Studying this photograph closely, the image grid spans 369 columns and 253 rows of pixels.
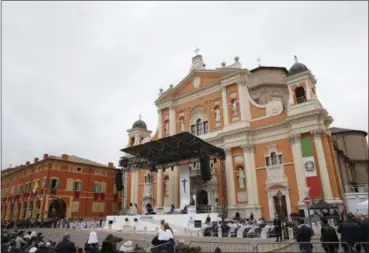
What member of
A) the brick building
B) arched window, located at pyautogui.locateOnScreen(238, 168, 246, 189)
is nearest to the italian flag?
arched window, located at pyautogui.locateOnScreen(238, 168, 246, 189)

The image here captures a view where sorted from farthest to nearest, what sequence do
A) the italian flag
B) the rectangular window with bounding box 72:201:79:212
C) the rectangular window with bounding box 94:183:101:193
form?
the rectangular window with bounding box 94:183:101:193, the rectangular window with bounding box 72:201:79:212, the italian flag

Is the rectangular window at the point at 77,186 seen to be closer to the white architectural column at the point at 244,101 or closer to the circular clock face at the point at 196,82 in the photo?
the circular clock face at the point at 196,82

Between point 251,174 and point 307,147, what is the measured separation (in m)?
5.01

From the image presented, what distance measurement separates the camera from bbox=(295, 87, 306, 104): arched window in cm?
2352

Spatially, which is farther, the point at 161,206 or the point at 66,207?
the point at 66,207

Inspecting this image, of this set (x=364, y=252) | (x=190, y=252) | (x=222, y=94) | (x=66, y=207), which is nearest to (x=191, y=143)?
(x=222, y=94)

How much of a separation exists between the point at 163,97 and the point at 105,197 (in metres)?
19.2

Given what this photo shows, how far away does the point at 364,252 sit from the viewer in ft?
26.2

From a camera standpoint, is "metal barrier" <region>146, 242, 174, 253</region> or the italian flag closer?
"metal barrier" <region>146, 242, 174, 253</region>

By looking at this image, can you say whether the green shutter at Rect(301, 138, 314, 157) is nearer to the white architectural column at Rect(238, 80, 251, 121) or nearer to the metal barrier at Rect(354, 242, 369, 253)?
the white architectural column at Rect(238, 80, 251, 121)

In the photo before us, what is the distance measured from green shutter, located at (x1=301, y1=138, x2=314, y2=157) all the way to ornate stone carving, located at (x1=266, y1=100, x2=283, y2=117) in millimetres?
3480

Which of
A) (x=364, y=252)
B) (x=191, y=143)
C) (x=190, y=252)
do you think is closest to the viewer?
(x=364, y=252)

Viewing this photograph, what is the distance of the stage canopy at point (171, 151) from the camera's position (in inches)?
913

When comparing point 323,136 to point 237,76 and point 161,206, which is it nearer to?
point 237,76
